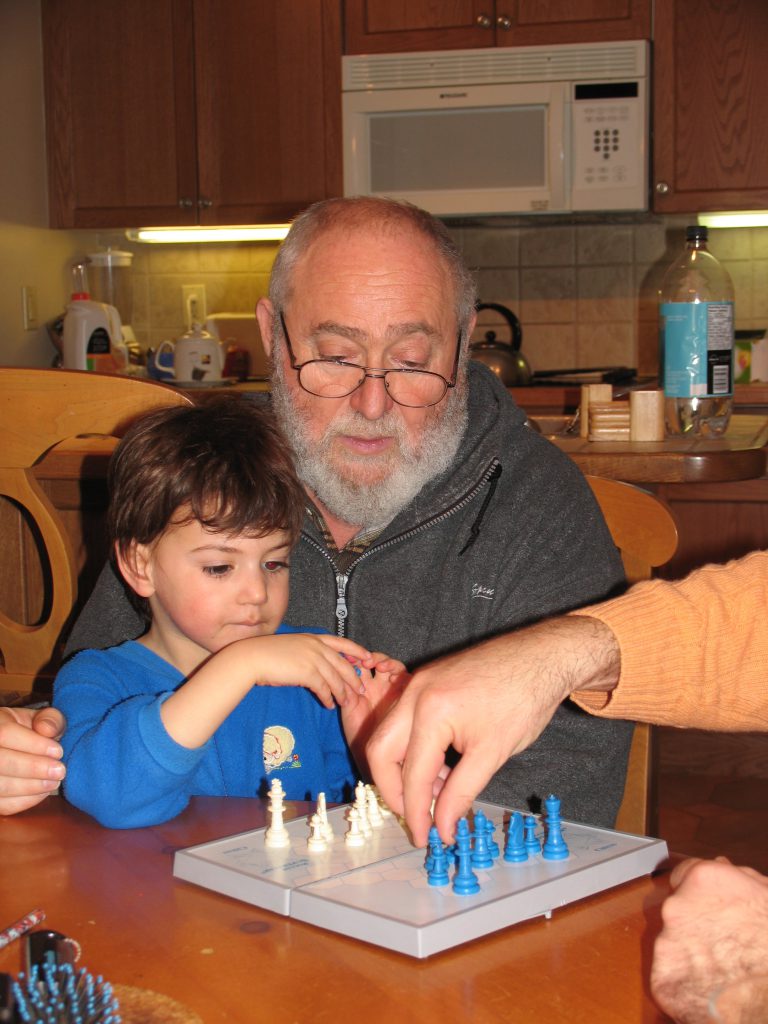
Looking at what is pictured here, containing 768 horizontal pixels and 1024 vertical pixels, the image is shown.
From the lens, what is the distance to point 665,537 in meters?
1.41

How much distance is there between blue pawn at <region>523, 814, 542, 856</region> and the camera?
2.40ft

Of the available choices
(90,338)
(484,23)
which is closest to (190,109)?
(90,338)

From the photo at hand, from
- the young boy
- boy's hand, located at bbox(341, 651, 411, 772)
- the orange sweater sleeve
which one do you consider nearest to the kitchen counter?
the young boy

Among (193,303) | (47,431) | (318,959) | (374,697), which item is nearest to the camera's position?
(318,959)

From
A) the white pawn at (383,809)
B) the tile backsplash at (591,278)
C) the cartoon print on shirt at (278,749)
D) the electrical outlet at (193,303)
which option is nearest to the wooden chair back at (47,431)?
the cartoon print on shirt at (278,749)

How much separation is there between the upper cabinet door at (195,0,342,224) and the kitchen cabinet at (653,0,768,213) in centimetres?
103

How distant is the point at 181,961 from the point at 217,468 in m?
0.71

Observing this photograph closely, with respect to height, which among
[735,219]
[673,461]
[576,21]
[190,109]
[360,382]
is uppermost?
[576,21]

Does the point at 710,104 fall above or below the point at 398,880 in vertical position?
above

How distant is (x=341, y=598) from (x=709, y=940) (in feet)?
3.30

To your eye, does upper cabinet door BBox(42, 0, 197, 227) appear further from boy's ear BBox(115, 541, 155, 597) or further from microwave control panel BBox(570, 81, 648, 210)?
boy's ear BBox(115, 541, 155, 597)

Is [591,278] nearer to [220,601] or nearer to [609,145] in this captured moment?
[609,145]

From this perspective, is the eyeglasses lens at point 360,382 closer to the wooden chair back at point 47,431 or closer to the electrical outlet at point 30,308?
the wooden chair back at point 47,431

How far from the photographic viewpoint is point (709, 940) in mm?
496
